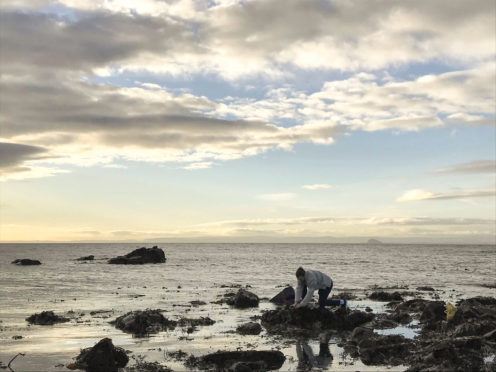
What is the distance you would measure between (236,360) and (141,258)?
276 feet

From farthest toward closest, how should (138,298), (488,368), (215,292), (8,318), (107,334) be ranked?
(215,292) < (138,298) < (8,318) < (107,334) < (488,368)

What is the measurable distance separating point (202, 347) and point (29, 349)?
19.1ft

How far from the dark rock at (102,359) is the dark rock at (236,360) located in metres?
1.96

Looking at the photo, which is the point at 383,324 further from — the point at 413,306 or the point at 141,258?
the point at 141,258

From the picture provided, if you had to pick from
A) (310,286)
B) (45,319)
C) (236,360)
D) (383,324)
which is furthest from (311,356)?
(45,319)

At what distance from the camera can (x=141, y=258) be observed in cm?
9438

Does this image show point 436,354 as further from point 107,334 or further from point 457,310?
point 107,334

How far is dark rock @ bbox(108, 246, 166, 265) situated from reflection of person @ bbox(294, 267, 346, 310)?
255 feet

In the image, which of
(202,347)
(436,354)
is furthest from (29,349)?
(436,354)

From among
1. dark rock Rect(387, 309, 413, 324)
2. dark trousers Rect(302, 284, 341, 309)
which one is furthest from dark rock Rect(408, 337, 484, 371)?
dark rock Rect(387, 309, 413, 324)

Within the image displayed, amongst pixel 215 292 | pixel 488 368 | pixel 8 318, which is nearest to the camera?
pixel 488 368

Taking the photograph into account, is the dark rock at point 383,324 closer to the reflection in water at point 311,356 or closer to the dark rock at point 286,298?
the reflection in water at point 311,356

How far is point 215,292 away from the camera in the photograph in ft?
123

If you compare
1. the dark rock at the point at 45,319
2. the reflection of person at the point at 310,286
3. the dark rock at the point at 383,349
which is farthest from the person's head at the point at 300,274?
the dark rock at the point at 45,319
